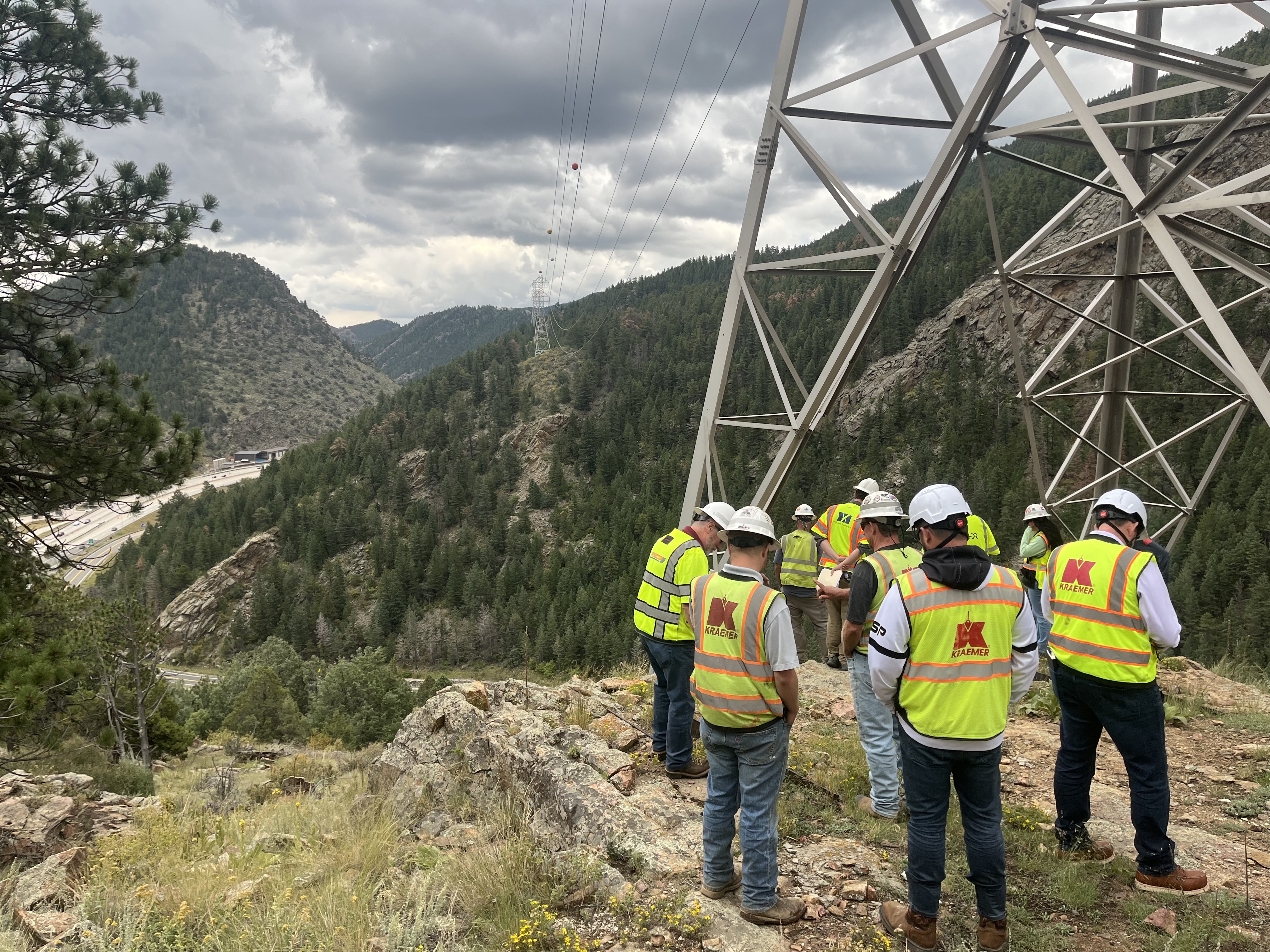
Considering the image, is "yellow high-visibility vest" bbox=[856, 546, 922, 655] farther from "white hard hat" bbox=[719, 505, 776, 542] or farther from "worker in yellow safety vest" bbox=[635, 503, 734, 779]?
"worker in yellow safety vest" bbox=[635, 503, 734, 779]

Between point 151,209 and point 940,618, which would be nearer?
point 940,618

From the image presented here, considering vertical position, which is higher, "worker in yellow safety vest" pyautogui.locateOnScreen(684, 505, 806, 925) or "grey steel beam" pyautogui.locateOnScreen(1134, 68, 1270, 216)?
"grey steel beam" pyautogui.locateOnScreen(1134, 68, 1270, 216)

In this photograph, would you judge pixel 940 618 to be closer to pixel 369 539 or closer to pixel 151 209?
pixel 151 209

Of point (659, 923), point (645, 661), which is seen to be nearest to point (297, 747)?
point (645, 661)

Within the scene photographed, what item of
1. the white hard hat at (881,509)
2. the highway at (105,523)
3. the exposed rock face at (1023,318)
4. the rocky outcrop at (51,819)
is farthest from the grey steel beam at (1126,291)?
the exposed rock face at (1023,318)

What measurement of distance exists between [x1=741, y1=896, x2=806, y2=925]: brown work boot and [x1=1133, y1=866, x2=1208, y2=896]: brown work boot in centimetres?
199

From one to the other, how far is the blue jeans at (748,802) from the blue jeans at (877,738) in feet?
3.97

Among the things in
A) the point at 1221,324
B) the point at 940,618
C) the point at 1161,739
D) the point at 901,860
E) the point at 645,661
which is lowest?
the point at 645,661

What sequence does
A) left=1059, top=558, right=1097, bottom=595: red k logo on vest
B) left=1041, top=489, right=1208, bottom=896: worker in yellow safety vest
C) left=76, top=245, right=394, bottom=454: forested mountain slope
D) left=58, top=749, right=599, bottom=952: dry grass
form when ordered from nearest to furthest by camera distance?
left=58, top=749, right=599, bottom=952: dry grass < left=1041, top=489, right=1208, bottom=896: worker in yellow safety vest < left=1059, top=558, right=1097, bottom=595: red k logo on vest < left=76, top=245, right=394, bottom=454: forested mountain slope

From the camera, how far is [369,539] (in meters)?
90.9

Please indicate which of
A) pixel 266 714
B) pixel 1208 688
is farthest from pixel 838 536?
pixel 266 714

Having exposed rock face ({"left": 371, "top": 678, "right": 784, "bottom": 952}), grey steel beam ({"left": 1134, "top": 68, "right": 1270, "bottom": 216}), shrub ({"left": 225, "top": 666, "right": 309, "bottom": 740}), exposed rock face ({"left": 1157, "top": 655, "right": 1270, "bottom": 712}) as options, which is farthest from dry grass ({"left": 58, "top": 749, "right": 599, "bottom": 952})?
shrub ({"left": 225, "top": 666, "right": 309, "bottom": 740})

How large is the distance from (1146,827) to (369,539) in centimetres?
9532

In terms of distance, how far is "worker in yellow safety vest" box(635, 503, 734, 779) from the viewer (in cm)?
484
